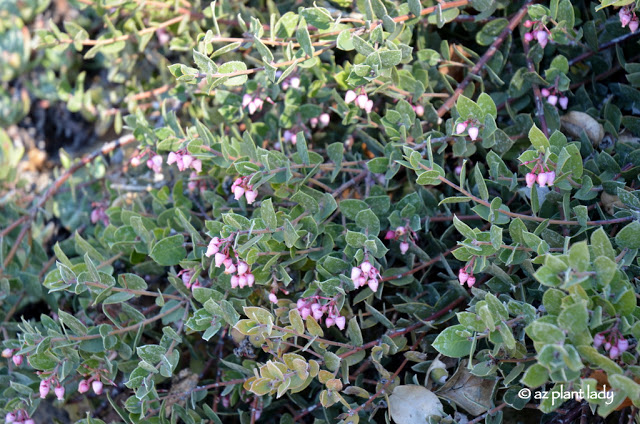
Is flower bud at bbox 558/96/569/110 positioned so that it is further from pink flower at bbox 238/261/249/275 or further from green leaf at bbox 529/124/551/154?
pink flower at bbox 238/261/249/275

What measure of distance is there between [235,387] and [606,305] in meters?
1.18

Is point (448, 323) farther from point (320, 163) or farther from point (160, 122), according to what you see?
point (160, 122)

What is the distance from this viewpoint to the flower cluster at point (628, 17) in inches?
71.2

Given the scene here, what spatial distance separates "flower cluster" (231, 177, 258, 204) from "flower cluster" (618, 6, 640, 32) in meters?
1.22

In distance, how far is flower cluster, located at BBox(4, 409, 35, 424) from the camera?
1.89 m

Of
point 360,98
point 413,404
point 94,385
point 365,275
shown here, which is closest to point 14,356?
point 94,385

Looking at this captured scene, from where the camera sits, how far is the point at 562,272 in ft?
4.30

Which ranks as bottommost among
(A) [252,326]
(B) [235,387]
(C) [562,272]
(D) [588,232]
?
(B) [235,387]

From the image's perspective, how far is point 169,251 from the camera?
194 centimetres

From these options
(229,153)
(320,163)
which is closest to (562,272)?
(320,163)

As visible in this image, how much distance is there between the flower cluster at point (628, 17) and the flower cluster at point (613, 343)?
3.23 ft

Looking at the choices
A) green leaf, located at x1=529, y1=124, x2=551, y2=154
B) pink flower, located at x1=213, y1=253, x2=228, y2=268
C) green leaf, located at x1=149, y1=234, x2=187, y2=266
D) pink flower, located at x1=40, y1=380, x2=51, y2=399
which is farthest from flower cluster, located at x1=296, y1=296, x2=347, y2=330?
pink flower, located at x1=40, y1=380, x2=51, y2=399

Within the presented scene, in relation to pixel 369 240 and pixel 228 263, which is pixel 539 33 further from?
pixel 228 263

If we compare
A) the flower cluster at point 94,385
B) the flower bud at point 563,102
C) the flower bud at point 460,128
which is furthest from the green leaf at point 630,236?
the flower cluster at point 94,385
